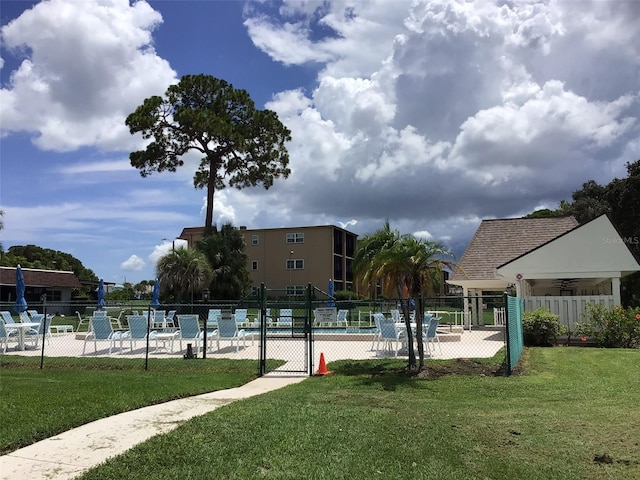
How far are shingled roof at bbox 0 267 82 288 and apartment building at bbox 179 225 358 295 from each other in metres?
Answer: 18.3

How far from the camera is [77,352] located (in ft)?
55.8

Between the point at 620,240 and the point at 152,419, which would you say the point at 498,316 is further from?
the point at 152,419

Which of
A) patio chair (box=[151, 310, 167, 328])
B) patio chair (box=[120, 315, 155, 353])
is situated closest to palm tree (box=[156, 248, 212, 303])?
patio chair (box=[151, 310, 167, 328])

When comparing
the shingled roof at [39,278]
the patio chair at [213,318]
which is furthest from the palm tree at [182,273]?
the shingled roof at [39,278]

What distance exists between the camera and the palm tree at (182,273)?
33188 millimetres

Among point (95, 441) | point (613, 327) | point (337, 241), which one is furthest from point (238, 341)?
point (337, 241)

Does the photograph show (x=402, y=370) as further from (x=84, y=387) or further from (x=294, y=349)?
(x=84, y=387)

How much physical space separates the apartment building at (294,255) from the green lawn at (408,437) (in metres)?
47.7

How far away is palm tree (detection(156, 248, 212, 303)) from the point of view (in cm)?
3319

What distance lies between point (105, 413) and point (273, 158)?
3711 cm

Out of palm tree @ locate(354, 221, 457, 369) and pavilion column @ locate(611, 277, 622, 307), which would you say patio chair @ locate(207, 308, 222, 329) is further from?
pavilion column @ locate(611, 277, 622, 307)

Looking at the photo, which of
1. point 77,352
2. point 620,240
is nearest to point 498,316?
point 620,240

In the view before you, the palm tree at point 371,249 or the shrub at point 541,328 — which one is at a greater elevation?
the palm tree at point 371,249

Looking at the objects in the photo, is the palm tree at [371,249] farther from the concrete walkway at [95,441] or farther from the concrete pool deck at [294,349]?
the concrete walkway at [95,441]
